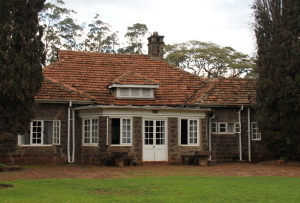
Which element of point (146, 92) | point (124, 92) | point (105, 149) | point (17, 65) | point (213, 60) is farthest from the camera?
point (213, 60)

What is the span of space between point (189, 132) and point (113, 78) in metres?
4.98

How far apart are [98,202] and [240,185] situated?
4.37 metres

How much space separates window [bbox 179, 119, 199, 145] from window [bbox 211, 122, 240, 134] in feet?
4.57

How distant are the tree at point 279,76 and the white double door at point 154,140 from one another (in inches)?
170

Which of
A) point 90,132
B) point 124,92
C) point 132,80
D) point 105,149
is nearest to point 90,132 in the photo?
point 90,132

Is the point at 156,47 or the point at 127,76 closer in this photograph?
the point at 127,76

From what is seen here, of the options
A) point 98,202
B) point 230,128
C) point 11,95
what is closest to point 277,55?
point 230,128

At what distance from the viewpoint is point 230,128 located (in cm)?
2091

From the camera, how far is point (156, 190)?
1079 cm

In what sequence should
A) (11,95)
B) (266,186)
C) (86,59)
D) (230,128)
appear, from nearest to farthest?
(266,186), (11,95), (230,128), (86,59)

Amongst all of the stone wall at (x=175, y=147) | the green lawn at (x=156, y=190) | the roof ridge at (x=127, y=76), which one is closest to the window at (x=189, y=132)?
the stone wall at (x=175, y=147)

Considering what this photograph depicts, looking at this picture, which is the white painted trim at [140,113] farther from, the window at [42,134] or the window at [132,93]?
the window at [132,93]

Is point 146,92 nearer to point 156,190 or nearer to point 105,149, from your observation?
point 105,149

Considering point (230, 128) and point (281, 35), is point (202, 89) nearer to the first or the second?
point (230, 128)
